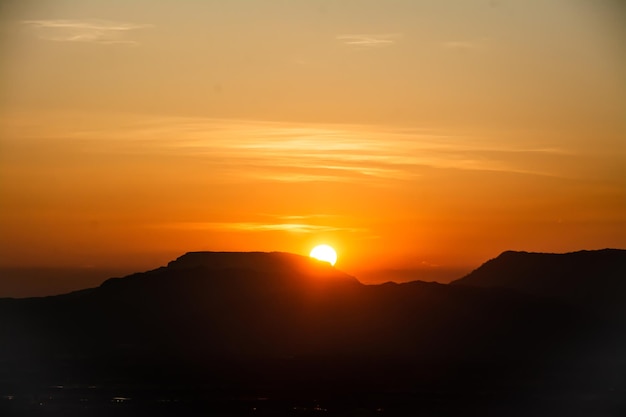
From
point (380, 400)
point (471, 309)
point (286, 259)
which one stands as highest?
point (286, 259)

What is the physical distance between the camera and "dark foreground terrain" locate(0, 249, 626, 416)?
80.0 meters

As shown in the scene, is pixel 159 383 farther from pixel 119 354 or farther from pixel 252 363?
pixel 119 354

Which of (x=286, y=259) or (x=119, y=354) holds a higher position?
(x=286, y=259)

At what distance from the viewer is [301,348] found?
157625 mm

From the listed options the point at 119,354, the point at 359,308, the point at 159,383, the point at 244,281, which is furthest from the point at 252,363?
the point at 244,281

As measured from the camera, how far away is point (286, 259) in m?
199

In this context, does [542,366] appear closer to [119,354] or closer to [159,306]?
[119,354]

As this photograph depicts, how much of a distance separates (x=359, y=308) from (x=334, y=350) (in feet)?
65.8

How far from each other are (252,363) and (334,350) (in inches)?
1065

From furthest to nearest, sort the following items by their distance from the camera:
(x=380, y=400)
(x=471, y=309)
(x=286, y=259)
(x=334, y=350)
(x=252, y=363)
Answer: (x=286, y=259)
(x=471, y=309)
(x=334, y=350)
(x=252, y=363)
(x=380, y=400)

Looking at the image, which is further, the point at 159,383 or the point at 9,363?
the point at 9,363

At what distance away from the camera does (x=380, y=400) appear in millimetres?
81125

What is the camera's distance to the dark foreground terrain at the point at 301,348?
8000 centimetres

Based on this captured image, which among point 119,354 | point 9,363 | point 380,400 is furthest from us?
point 119,354
